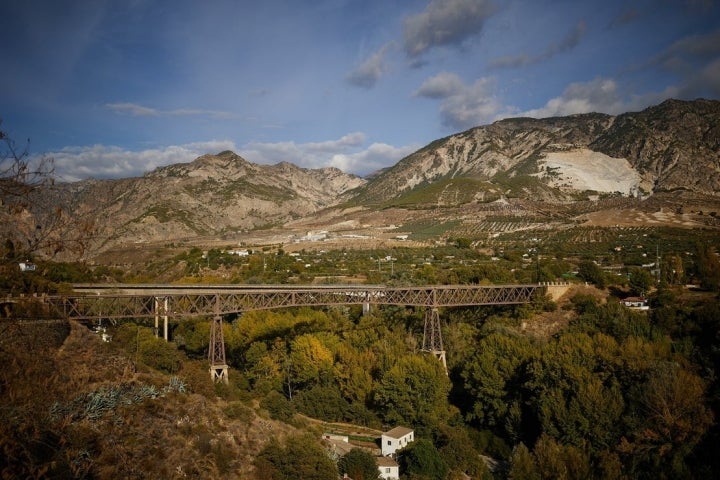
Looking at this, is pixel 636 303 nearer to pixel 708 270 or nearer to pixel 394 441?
pixel 708 270

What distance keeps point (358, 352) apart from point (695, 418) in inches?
886

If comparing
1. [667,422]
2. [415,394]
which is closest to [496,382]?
[415,394]

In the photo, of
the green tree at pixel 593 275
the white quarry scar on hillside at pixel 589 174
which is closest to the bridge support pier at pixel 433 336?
the green tree at pixel 593 275

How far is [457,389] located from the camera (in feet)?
122

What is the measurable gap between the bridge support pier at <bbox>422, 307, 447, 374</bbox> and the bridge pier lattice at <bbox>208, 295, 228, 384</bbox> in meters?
14.9

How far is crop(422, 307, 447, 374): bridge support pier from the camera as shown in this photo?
38844 millimetres

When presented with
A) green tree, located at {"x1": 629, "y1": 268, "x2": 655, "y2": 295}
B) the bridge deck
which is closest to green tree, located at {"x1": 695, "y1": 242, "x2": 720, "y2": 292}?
green tree, located at {"x1": 629, "y1": 268, "x2": 655, "y2": 295}

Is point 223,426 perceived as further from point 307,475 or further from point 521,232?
point 521,232

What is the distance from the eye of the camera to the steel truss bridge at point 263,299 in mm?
34438

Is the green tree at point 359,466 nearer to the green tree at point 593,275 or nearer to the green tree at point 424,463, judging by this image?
the green tree at point 424,463

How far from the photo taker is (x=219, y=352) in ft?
113

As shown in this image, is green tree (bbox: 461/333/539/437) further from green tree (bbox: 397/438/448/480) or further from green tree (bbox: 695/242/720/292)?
green tree (bbox: 695/242/720/292)

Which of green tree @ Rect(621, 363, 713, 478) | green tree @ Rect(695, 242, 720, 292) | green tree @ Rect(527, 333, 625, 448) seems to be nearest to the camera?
green tree @ Rect(621, 363, 713, 478)

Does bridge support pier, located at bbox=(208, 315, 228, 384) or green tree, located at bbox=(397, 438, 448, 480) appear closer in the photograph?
green tree, located at bbox=(397, 438, 448, 480)
